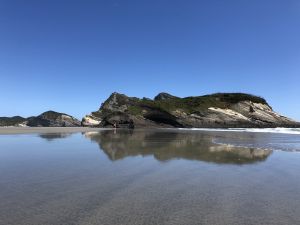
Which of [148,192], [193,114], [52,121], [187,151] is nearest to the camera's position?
[148,192]

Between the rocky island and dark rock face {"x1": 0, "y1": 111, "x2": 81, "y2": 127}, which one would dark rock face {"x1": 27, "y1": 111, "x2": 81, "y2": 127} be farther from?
the rocky island

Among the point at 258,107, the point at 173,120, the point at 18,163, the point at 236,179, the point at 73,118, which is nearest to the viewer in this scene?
the point at 236,179

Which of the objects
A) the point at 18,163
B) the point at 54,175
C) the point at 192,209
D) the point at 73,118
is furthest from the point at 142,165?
the point at 73,118

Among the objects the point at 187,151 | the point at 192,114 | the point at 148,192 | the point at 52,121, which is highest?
the point at 52,121

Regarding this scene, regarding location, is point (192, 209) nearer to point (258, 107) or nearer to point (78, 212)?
point (78, 212)

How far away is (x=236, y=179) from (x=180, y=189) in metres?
2.42

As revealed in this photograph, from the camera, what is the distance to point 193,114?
83.9m

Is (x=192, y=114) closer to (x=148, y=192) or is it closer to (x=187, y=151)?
(x=187, y=151)

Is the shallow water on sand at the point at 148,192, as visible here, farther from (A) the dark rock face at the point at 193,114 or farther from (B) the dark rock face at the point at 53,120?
(B) the dark rock face at the point at 53,120

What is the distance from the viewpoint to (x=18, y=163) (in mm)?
12617

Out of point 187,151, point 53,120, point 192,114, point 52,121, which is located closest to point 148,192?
point 187,151

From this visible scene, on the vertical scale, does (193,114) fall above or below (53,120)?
below

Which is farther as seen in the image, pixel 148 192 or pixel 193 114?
pixel 193 114

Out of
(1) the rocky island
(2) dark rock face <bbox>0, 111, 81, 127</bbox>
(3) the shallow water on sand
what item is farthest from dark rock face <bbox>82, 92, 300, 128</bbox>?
(3) the shallow water on sand
